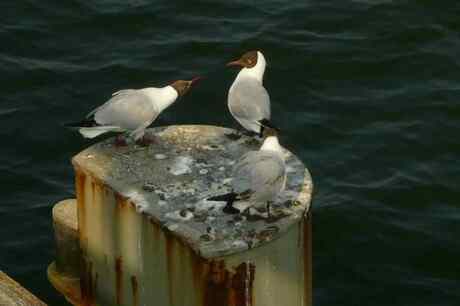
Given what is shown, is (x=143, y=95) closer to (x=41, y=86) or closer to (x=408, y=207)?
(x=408, y=207)

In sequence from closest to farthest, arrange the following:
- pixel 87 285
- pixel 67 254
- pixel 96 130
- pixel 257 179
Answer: pixel 257 179, pixel 87 285, pixel 67 254, pixel 96 130

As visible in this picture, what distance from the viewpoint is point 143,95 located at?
698 centimetres

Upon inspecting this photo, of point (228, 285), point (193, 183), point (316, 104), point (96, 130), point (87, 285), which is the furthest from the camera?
point (316, 104)

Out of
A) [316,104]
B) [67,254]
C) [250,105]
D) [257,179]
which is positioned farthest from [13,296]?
[316,104]

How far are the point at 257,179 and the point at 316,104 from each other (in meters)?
5.85

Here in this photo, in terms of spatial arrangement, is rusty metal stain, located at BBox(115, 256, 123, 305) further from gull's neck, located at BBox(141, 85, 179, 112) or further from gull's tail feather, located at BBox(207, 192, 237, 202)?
gull's neck, located at BBox(141, 85, 179, 112)

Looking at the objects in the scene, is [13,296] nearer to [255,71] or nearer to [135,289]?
[135,289]

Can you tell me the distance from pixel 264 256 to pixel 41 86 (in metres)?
6.93

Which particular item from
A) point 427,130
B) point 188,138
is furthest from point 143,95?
point 427,130

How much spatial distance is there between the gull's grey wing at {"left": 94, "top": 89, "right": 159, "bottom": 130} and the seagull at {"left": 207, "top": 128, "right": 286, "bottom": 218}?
3.96ft

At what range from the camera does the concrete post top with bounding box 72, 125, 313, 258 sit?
4988 millimetres

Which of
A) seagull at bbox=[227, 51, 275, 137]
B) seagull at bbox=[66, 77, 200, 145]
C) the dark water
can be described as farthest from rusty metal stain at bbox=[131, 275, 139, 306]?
the dark water

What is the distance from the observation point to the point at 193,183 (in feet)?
17.8

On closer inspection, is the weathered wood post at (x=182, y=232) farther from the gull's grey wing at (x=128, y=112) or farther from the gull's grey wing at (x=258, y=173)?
the gull's grey wing at (x=128, y=112)
